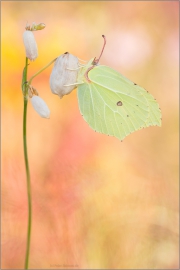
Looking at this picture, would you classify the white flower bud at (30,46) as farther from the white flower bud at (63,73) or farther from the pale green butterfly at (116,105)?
the pale green butterfly at (116,105)

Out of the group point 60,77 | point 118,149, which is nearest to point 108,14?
point 118,149

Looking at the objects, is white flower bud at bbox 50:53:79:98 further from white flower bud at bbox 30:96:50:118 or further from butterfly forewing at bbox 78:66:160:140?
butterfly forewing at bbox 78:66:160:140

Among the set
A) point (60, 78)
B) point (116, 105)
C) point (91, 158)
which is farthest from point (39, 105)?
point (91, 158)

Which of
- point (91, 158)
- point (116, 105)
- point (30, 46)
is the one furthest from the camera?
point (91, 158)

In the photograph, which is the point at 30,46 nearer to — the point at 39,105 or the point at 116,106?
the point at 39,105

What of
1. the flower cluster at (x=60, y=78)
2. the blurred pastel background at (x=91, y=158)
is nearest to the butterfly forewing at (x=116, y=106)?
the flower cluster at (x=60, y=78)

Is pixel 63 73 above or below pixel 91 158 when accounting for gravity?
above

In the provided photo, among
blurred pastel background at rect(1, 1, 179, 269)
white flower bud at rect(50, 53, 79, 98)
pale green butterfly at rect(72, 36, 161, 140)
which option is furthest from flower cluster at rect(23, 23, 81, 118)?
blurred pastel background at rect(1, 1, 179, 269)
